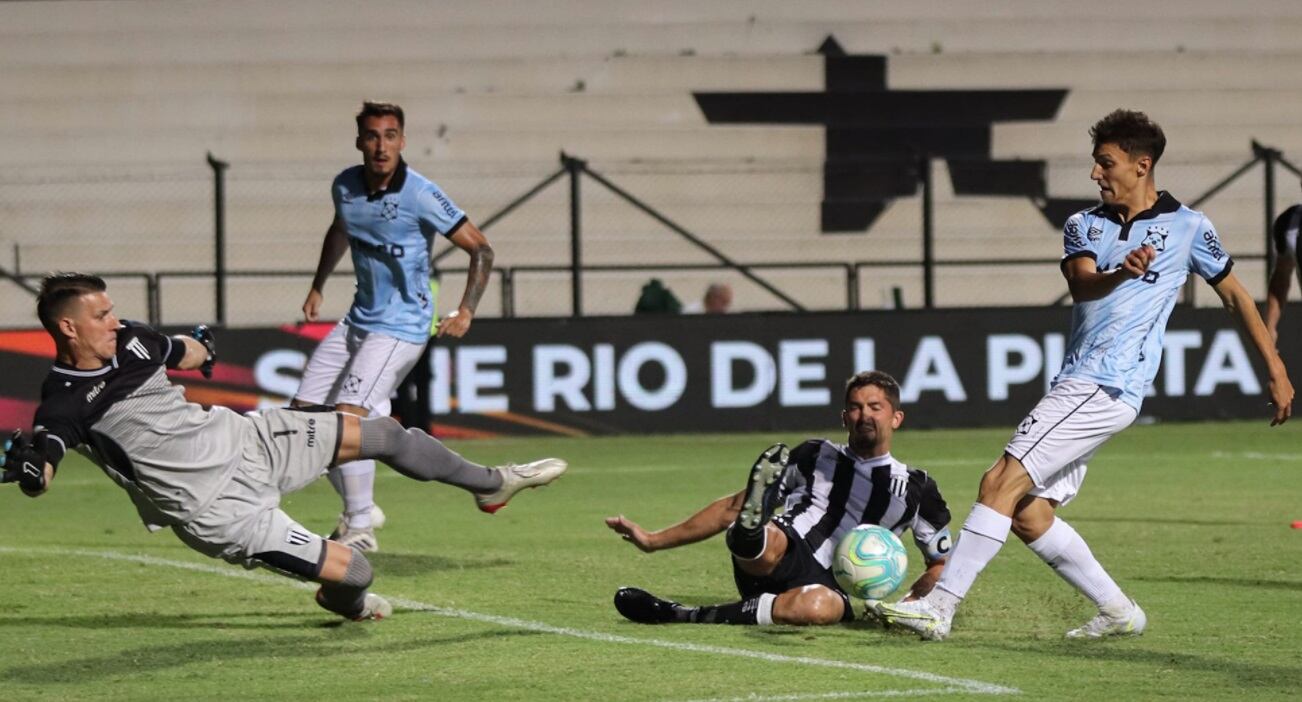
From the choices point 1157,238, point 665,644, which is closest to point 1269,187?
point 1157,238

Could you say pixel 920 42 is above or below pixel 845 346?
above

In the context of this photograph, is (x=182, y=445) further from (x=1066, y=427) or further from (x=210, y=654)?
(x=1066, y=427)

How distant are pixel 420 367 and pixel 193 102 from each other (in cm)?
691

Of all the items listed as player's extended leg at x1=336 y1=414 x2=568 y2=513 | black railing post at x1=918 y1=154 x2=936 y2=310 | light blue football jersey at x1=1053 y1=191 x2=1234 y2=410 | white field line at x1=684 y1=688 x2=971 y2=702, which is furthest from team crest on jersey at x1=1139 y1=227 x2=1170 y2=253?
black railing post at x1=918 y1=154 x2=936 y2=310

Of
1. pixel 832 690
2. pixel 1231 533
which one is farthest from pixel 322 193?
pixel 832 690

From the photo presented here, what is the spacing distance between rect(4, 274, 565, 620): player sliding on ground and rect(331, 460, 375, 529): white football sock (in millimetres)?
2367

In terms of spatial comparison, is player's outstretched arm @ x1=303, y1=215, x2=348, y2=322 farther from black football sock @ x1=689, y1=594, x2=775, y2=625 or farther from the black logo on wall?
the black logo on wall

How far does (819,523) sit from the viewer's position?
25.5ft

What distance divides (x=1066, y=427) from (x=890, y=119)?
16624 millimetres

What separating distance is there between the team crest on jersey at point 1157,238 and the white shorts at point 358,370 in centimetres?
417

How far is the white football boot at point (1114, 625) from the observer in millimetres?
7316

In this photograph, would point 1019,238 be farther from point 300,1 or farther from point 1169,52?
point 300,1

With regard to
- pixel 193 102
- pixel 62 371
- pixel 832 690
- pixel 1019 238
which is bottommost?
pixel 832 690

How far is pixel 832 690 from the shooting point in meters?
6.24
